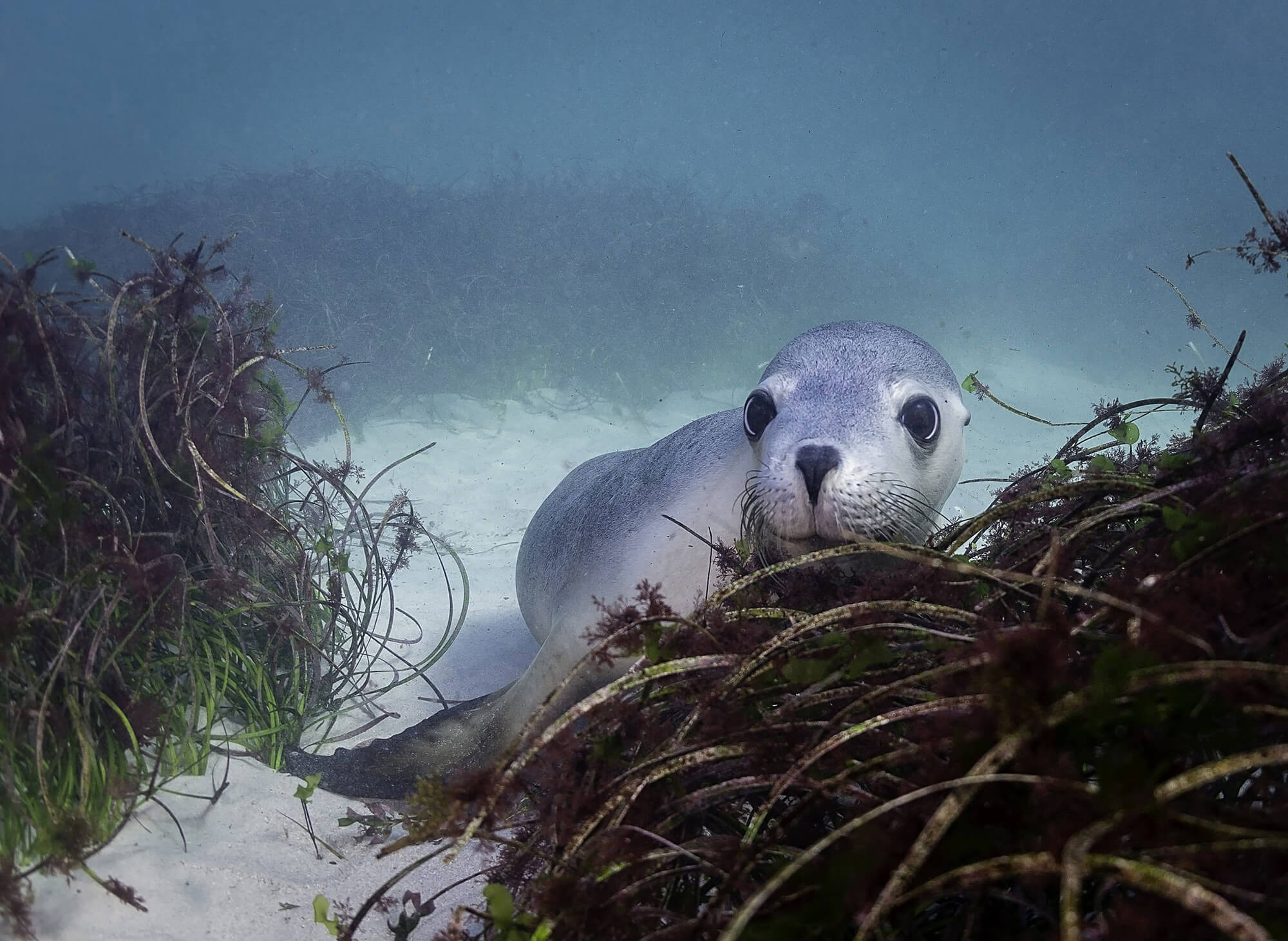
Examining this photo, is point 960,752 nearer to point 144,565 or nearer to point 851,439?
point 851,439

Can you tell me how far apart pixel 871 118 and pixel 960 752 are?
8084cm

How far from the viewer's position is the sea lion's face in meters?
1.81

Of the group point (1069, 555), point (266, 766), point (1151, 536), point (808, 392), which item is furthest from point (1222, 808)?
point (266, 766)

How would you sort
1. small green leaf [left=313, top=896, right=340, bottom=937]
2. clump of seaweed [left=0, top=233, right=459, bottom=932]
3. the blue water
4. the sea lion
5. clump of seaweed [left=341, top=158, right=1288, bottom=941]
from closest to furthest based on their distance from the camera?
1. clump of seaweed [left=341, top=158, right=1288, bottom=941]
2. small green leaf [left=313, top=896, right=340, bottom=937]
3. clump of seaweed [left=0, top=233, right=459, bottom=932]
4. the sea lion
5. the blue water

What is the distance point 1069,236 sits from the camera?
3161 cm

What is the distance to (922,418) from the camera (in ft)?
7.27

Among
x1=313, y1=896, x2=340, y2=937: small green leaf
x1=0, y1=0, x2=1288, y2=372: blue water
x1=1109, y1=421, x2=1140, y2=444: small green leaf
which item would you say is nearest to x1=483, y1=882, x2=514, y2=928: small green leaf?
x1=313, y1=896, x2=340, y2=937: small green leaf

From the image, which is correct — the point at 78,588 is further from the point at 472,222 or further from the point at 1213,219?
the point at 1213,219

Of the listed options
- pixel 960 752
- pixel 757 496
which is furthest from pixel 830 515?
pixel 960 752

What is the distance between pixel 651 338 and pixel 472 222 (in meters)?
4.33

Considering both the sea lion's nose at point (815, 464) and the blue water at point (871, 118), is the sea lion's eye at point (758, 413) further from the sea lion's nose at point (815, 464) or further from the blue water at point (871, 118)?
the blue water at point (871, 118)

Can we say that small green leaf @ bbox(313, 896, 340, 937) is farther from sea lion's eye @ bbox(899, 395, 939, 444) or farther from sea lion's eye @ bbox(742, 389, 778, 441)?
sea lion's eye @ bbox(899, 395, 939, 444)

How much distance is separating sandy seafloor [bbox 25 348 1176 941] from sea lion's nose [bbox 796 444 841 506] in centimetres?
128

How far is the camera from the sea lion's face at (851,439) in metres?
1.81
